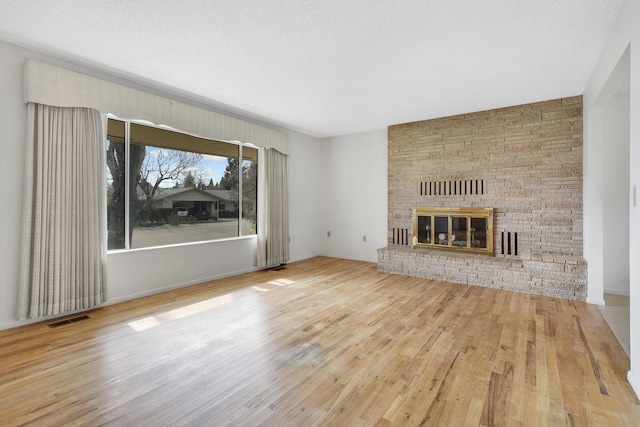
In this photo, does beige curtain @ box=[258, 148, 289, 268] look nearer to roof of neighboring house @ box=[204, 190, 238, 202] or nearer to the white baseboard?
roof of neighboring house @ box=[204, 190, 238, 202]

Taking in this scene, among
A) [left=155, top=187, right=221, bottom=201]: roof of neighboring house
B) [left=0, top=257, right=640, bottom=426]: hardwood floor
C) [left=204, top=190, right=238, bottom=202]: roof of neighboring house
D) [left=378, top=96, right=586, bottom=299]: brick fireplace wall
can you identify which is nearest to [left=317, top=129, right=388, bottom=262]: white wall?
[left=378, top=96, right=586, bottom=299]: brick fireplace wall

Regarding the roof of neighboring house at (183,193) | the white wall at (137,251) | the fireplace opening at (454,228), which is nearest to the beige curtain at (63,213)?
the white wall at (137,251)

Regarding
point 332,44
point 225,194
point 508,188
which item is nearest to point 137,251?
point 225,194

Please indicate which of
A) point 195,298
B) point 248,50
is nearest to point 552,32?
point 248,50

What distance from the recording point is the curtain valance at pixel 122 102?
2857mm

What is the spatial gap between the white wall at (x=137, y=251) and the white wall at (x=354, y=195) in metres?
0.38

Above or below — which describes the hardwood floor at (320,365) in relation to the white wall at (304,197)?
below

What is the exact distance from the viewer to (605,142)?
3.95 m

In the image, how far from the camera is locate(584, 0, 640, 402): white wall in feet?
6.20

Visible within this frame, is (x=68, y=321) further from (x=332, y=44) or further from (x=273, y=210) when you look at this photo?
(x=332, y=44)

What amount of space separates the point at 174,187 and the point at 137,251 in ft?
3.15

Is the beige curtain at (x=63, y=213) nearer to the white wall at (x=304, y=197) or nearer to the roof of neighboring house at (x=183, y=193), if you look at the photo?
the roof of neighboring house at (x=183, y=193)

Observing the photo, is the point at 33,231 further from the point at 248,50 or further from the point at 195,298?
the point at 248,50

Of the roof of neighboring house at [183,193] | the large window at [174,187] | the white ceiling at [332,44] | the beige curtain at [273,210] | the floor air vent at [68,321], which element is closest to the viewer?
the white ceiling at [332,44]
